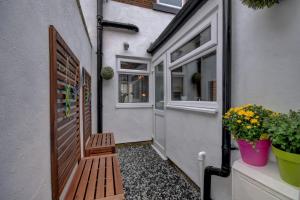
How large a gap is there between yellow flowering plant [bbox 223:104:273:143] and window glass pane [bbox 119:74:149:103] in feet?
10.5

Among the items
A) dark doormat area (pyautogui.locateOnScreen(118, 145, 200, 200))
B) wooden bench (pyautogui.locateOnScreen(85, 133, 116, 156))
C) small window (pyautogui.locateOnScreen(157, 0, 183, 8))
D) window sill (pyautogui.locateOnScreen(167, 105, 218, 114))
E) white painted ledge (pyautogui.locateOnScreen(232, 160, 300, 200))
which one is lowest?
dark doormat area (pyautogui.locateOnScreen(118, 145, 200, 200))

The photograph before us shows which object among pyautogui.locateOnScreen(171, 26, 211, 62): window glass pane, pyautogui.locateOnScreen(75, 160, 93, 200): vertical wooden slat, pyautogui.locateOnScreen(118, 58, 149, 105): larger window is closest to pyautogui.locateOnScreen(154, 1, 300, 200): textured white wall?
pyautogui.locateOnScreen(171, 26, 211, 62): window glass pane

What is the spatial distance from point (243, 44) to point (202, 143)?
125cm

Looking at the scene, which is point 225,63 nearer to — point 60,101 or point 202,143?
point 202,143

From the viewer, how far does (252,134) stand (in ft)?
3.16

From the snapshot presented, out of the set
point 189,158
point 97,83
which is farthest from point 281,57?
point 97,83

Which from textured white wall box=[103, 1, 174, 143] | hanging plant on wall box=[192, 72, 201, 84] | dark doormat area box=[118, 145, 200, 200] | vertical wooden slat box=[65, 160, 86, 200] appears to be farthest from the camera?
textured white wall box=[103, 1, 174, 143]

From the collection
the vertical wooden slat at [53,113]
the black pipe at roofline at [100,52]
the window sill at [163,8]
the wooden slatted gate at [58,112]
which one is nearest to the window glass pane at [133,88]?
the black pipe at roofline at [100,52]

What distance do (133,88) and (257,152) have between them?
344 centimetres

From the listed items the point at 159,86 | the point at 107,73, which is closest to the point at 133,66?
the point at 107,73

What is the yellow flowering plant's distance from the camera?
3.16ft

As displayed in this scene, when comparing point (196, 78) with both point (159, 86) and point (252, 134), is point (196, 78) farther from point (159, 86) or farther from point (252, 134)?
point (159, 86)

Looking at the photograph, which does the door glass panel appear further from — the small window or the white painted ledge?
the white painted ledge

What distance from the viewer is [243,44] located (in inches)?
55.1
